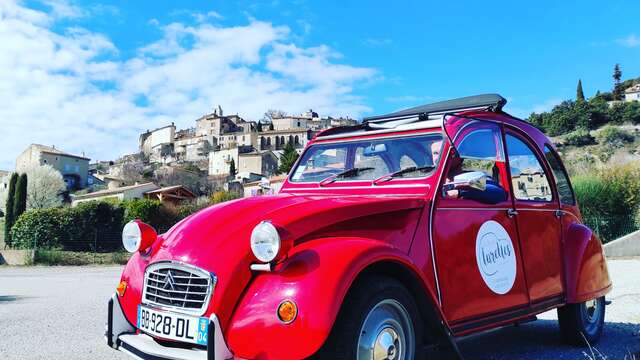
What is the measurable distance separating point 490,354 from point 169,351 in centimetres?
334

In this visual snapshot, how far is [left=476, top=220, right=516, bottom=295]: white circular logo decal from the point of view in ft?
13.9

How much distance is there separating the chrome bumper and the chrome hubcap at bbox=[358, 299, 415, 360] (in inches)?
32.1

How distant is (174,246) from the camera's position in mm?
3480

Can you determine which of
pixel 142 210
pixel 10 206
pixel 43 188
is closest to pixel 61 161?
pixel 43 188

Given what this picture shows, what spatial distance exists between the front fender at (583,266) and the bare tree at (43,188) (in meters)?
68.7

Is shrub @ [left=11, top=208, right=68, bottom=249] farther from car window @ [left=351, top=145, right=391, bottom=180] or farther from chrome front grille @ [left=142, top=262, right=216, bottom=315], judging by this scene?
chrome front grille @ [left=142, top=262, right=216, bottom=315]

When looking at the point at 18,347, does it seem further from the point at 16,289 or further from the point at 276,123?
the point at 276,123

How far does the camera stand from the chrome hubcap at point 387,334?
316 centimetres

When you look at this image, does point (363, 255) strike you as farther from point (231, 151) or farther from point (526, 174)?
point (231, 151)

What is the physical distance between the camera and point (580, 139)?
7506cm

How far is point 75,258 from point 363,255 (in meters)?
24.9

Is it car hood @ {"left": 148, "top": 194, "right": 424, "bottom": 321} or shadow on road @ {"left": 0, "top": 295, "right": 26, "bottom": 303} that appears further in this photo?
shadow on road @ {"left": 0, "top": 295, "right": 26, "bottom": 303}

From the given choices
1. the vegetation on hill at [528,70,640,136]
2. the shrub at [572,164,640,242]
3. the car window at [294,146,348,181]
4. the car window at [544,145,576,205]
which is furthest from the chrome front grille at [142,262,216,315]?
→ the vegetation on hill at [528,70,640,136]

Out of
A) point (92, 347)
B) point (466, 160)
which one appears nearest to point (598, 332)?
point (466, 160)
